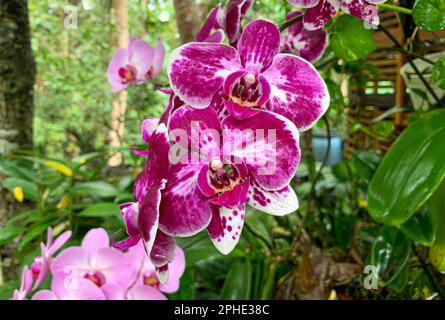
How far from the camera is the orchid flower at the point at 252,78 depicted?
0.25m

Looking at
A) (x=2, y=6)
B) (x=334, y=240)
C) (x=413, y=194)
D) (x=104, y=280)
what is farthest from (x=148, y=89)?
(x=413, y=194)

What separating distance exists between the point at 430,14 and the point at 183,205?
23 cm

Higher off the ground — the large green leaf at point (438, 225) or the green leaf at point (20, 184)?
the large green leaf at point (438, 225)

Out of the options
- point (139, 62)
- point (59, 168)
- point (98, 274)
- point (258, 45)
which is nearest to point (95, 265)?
point (98, 274)

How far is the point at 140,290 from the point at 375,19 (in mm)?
358

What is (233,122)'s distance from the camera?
253 mm

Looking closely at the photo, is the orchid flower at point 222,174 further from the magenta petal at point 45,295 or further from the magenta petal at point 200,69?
the magenta petal at point 45,295

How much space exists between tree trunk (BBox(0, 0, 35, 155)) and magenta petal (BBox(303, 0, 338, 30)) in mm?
806

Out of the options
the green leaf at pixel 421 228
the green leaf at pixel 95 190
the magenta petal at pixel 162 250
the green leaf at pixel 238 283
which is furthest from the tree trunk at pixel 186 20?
the magenta petal at pixel 162 250

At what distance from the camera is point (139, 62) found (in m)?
0.51

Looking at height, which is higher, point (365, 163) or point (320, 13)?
point (320, 13)

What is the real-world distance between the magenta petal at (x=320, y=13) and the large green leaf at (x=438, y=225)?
218 millimetres

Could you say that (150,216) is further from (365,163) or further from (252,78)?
(365,163)

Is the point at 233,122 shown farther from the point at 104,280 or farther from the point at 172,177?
the point at 104,280
